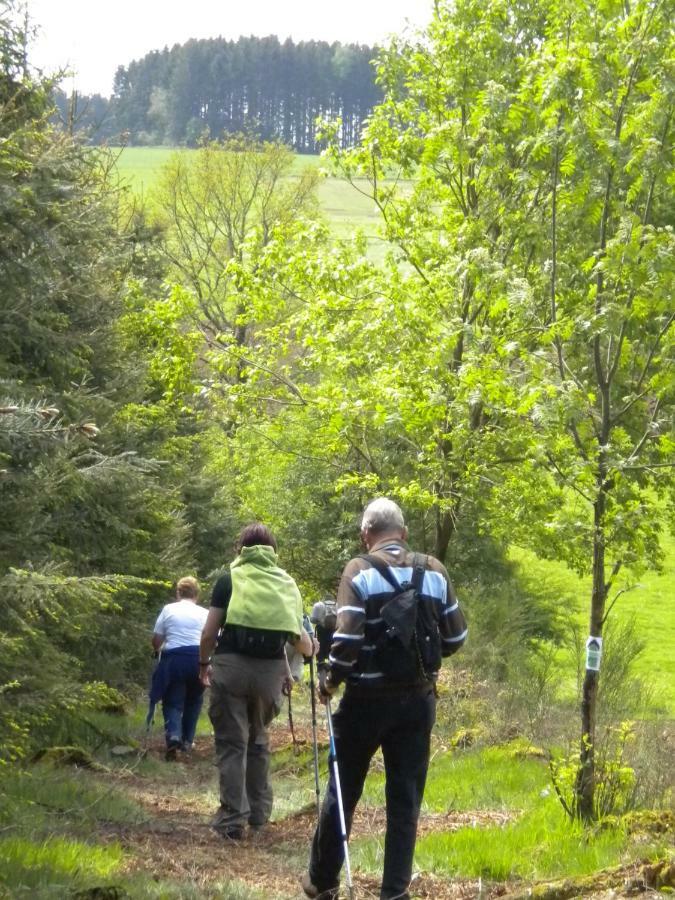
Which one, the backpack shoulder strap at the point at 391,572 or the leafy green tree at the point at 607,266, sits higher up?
the leafy green tree at the point at 607,266

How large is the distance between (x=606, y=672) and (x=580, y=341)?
7268mm

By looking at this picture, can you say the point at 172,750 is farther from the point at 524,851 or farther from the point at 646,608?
the point at 646,608

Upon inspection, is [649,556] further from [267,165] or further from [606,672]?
[267,165]

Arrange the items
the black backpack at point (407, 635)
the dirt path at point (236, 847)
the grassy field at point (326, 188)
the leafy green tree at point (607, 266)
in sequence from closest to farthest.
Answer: the black backpack at point (407, 635)
the dirt path at point (236, 847)
the leafy green tree at point (607, 266)
the grassy field at point (326, 188)

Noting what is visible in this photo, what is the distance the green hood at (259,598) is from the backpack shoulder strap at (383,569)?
2241 millimetres

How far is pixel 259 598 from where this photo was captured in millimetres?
8172

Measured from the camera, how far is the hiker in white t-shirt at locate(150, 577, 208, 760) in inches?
472

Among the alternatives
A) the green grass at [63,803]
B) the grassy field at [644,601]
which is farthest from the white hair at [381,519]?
the grassy field at [644,601]

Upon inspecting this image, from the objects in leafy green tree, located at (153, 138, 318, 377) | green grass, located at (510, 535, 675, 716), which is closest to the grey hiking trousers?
green grass, located at (510, 535, 675, 716)

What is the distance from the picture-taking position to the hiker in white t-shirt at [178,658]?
1200cm

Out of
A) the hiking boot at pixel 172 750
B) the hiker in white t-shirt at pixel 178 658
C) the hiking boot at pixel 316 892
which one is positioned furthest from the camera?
the hiking boot at pixel 172 750

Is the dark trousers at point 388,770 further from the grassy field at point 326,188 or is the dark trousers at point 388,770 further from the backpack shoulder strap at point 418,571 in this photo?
the grassy field at point 326,188

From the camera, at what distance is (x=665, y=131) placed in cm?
766

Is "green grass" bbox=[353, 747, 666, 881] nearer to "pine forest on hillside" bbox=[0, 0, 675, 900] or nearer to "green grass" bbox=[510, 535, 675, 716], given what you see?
"pine forest on hillside" bbox=[0, 0, 675, 900]
